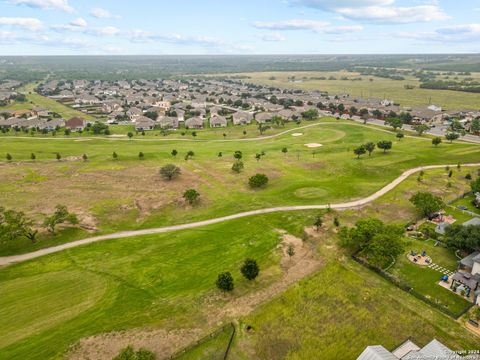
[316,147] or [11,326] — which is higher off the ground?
[316,147]

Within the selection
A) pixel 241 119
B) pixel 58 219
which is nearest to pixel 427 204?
pixel 58 219

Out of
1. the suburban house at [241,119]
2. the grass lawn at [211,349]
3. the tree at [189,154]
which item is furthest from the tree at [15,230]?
the suburban house at [241,119]

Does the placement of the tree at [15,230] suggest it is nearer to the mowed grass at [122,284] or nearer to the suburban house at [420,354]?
the mowed grass at [122,284]

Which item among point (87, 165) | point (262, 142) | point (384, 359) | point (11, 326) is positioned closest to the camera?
point (384, 359)

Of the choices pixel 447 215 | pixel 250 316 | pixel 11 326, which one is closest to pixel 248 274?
pixel 250 316

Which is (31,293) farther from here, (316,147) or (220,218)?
(316,147)

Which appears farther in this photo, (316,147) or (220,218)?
→ (316,147)

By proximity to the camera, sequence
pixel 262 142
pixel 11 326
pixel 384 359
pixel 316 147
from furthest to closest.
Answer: pixel 262 142 < pixel 316 147 < pixel 11 326 < pixel 384 359
